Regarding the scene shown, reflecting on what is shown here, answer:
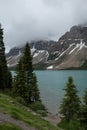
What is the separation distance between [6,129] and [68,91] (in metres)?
26.5

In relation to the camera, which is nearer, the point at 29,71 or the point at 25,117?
the point at 25,117

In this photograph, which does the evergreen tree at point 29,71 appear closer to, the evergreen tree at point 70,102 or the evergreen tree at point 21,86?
the evergreen tree at point 21,86

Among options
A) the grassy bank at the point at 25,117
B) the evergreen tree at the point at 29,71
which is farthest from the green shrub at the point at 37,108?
the grassy bank at the point at 25,117

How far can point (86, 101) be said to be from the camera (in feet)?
118

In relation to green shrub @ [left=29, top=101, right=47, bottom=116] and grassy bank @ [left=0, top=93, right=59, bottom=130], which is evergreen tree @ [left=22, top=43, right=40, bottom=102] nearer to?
green shrub @ [left=29, top=101, right=47, bottom=116]

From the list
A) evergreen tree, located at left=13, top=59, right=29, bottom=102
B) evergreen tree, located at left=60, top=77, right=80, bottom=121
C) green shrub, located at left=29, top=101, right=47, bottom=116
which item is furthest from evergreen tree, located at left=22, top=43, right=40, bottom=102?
evergreen tree, located at left=60, top=77, right=80, bottom=121

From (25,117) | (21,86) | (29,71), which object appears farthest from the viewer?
(29,71)

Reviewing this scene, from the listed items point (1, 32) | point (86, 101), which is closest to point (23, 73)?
point (1, 32)

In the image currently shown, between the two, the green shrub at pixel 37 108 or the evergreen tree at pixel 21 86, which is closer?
the green shrub at pixel 37 108

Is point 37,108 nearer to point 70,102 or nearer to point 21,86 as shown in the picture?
point 21,86

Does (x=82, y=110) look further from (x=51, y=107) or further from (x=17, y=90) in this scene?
(x=51, y=107)

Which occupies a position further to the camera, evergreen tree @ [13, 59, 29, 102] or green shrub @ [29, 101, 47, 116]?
evergreen tree @ [13, 59, 29, 102]

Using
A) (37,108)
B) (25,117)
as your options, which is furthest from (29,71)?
(25,117)

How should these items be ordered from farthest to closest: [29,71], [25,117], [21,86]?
1. [29,71]
2. [21,86]
3. [25,117]
